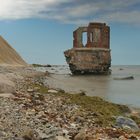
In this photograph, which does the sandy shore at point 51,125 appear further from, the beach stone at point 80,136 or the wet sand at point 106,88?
the wet sand at point 106,88

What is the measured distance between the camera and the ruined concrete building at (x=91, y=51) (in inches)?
2402

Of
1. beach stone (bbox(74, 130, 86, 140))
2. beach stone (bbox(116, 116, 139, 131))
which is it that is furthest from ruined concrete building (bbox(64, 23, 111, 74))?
beach stone (bbox(74, 130, 86, 140))

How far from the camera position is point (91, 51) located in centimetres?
6172

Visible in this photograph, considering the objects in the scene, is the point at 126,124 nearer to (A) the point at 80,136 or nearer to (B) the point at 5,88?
(A) the point at 80,136

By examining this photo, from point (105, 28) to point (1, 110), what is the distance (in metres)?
57.3

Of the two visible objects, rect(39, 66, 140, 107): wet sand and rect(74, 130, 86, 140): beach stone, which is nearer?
rect(74, 130, 86, 140): beach stone

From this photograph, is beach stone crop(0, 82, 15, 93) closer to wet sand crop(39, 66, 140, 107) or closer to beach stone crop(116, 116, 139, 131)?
beach stone crop(116, 116, 139, 131)

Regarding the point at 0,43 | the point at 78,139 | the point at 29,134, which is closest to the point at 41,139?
the point at 29,134

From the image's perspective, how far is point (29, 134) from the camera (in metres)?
7.05

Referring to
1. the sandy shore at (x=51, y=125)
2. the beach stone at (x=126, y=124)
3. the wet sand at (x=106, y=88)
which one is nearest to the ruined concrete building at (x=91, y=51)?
the wet sand at (x=106, y=88)

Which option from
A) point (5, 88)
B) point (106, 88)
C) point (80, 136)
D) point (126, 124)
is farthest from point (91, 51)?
point (80, 136)

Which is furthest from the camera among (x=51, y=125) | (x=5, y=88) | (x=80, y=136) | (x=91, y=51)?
(x=91, y=51)

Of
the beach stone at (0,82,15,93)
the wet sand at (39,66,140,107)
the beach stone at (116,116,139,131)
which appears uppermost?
the beach stone at (0,82,15,93)

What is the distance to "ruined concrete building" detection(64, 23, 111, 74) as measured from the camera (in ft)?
200
